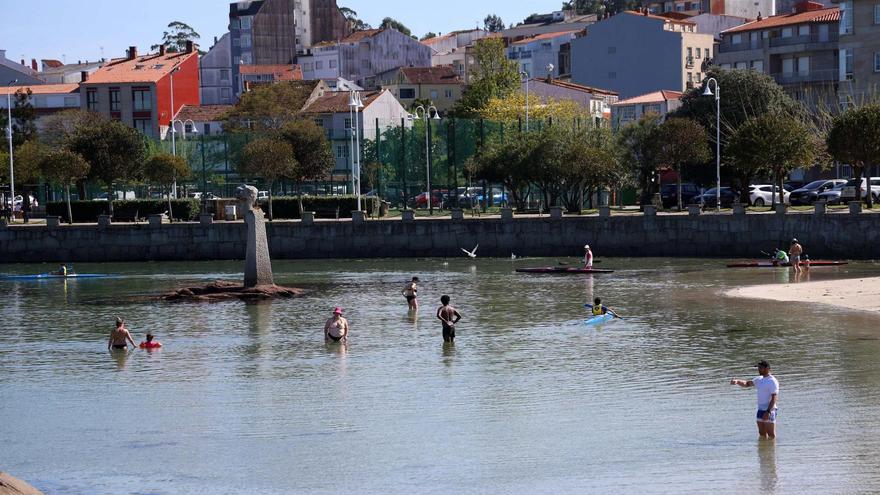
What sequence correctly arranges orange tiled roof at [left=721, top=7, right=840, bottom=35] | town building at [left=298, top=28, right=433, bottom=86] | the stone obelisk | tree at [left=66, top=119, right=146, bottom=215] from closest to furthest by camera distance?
→ the stone obelisk → tree at [left=66, top=119, right=146, bottom=215] → orange tiled roof at [left=721, top=7, right=840, bottom=35] → town building at [left=298, top=28, right=433, bottom=86]

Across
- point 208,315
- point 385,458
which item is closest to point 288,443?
point 385,458

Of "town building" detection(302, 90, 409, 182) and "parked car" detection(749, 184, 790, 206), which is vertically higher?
"town building" detection(302, 90, 409, 182)

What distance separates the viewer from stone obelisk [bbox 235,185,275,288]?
45.7 m

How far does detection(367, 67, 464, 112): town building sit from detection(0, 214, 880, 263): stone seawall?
7376cm

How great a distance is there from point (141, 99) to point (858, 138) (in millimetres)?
77439

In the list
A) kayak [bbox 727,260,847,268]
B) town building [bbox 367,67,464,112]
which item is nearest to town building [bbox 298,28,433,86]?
town building [bbox 367,67,464,112]

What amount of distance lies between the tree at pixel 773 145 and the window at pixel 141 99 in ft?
228

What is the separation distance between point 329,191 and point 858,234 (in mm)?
35682

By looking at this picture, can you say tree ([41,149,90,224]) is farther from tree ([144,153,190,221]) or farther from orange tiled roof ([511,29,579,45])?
orange tiled roof ([511,29,579,45])

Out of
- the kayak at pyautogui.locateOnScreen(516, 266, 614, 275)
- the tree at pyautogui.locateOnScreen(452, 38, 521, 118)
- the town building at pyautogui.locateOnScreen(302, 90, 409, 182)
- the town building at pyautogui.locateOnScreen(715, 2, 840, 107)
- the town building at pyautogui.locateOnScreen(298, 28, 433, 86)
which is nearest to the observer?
the kayak at pyautogui.locateOnScreen(516, 266, 614, 275)

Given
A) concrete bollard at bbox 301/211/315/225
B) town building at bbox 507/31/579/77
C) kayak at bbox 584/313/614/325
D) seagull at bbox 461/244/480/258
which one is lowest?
kayak at bbox 584/313/614/325

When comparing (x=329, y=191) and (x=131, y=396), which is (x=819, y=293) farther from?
(x=329, y=191)

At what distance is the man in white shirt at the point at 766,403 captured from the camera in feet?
74.5

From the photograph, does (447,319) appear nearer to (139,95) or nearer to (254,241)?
(254,241)
